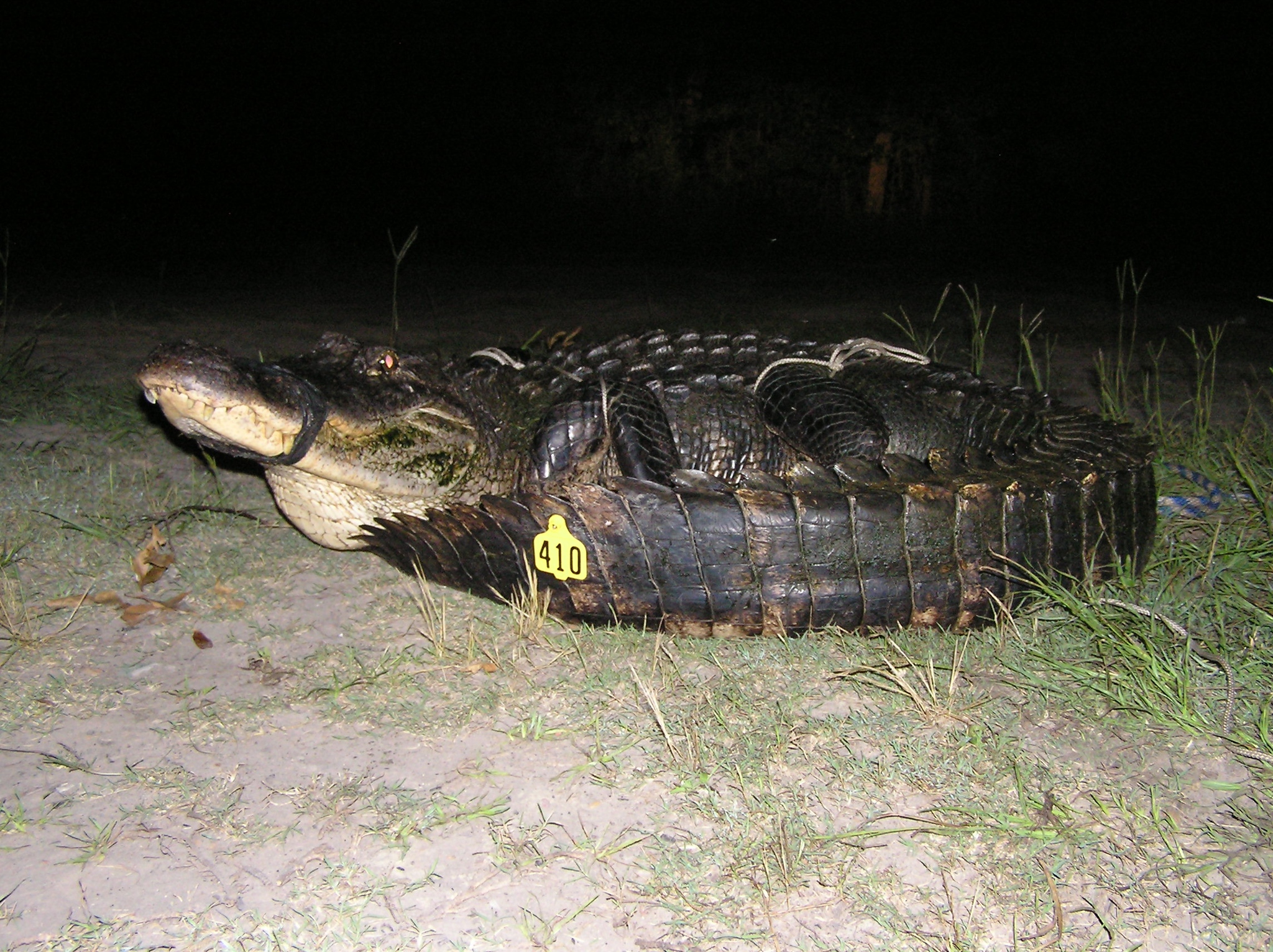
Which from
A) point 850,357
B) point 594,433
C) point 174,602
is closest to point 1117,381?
point 850,357

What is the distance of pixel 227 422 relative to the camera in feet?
6.96

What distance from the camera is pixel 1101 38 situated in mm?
11625

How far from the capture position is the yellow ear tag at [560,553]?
7.13 feet

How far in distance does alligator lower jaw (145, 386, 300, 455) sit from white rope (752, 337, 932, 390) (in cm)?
Result: 157

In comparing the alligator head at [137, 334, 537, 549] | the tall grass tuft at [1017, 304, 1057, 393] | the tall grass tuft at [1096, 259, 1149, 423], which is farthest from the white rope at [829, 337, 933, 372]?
the alligator head at [137, 334, 537, 549]

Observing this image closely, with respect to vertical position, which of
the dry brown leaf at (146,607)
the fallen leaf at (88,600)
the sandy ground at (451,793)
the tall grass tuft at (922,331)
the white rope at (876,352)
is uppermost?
the white rope at (876,352)

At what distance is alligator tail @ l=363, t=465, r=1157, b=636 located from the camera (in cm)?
210

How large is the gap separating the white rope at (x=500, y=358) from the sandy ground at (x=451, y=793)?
88 centimetres

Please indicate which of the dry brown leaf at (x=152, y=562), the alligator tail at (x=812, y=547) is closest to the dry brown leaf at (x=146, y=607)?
the dry brown leaf at (x=152, y=562)

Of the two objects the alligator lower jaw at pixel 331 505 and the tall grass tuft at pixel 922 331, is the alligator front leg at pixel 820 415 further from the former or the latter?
the tall grass tuft at pixel 922 331

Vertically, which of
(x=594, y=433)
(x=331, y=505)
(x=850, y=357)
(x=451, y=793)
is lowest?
(x=451, y=793)

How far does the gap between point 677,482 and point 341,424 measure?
0.95 m

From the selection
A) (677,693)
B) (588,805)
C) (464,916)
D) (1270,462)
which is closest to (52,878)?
(464,916)

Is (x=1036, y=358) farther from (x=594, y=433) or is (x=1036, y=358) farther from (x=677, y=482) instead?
(x=677, y=482)
